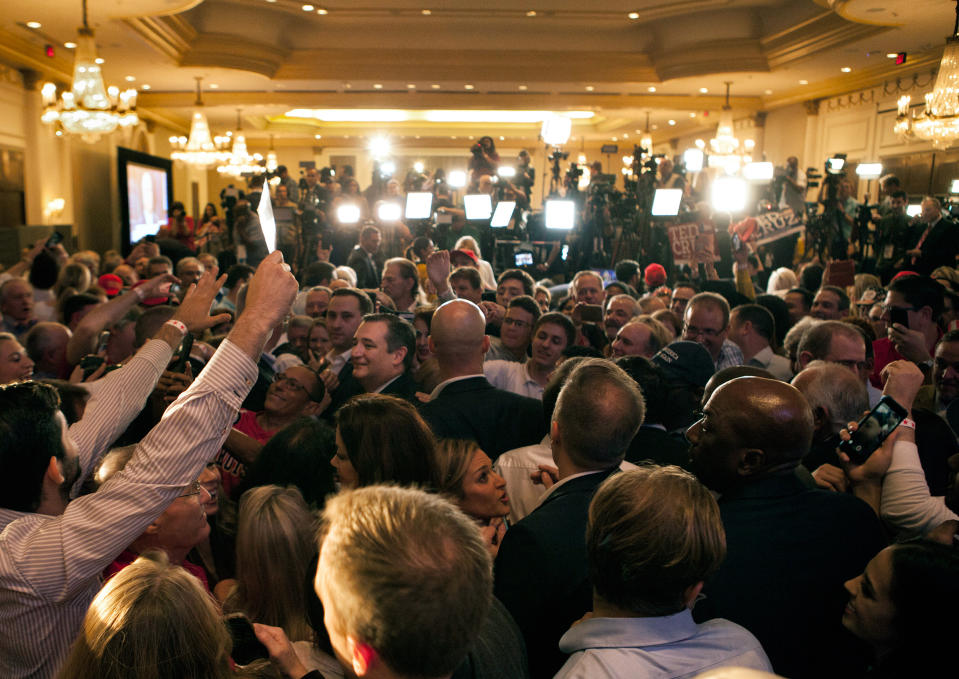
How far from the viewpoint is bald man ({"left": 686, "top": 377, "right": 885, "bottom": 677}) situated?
1.58 m

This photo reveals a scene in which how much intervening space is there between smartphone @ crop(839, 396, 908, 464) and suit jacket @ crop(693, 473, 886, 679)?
0.99ft

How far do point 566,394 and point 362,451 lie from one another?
1.59 ft

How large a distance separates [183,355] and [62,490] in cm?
127

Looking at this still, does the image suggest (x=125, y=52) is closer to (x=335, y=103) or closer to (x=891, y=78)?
(x=335, y=103)

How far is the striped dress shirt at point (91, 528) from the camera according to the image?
1249 millimetres

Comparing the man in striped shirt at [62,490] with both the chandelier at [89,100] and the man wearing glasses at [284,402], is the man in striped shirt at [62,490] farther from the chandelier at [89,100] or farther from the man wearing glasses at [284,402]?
the chandelier at [89,100]

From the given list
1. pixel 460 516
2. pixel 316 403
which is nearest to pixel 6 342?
pixel 316 403

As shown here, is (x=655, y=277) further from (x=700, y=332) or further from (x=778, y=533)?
(x=778, y=533)

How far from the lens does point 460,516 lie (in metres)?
1.01

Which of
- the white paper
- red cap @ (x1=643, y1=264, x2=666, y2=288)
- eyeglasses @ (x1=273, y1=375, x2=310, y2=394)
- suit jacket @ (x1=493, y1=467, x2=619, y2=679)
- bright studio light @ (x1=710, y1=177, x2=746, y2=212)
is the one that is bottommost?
suit jacket @ (x1=493, y1=467, x2=619, y2=679)

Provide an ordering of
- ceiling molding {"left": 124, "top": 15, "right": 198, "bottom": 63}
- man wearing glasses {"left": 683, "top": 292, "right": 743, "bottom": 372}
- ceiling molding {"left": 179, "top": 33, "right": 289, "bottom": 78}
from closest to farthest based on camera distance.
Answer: man wearing glasses {"left": 683, "top": 292, "right": 743, "bottom": 372}
ceiling molding {"left": 124, "top": 15, "right": 198, "bottom": 63}
ceiling molding {"left": 179, "top": 33, "right": 289, "bottom": 78}

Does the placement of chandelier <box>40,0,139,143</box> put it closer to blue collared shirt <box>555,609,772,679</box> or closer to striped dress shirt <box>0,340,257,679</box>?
striped dress shirt <box>0,340,257,679</box>

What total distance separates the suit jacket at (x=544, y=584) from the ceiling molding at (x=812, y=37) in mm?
8732

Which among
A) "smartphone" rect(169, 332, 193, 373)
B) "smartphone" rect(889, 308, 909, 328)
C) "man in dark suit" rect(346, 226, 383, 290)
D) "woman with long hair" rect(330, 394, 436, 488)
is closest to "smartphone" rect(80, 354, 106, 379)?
"smartphone" rect(169, 332, 193, 373)
